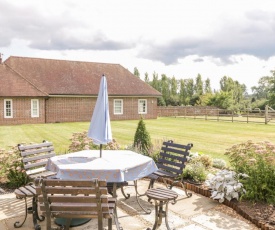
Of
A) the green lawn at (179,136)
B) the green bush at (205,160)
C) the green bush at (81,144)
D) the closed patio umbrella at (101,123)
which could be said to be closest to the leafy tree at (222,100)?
the green lawn at (179,136)

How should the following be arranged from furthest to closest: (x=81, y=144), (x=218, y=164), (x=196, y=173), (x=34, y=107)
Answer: (x=34, y=107)
(x=218, y=164)
(x=81, y=144)
(x=196, y=173)

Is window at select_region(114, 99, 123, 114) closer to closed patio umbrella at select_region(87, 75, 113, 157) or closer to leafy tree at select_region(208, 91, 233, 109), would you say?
leafy tree at select_region(208, 91, 233, 109)

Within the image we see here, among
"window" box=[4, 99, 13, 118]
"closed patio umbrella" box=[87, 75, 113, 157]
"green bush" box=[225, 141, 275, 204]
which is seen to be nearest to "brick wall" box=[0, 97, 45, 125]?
"window" box=[4, 99, 13, 118]

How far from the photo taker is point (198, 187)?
647 cm

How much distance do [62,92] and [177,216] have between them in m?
24.5

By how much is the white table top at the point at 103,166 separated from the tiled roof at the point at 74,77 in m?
23.0

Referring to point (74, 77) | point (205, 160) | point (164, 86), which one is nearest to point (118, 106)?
point (74, 77)

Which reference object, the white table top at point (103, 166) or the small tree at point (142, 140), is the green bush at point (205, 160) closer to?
the small tree at point (142, 140)

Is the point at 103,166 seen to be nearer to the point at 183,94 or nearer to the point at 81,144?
the point at 81,144

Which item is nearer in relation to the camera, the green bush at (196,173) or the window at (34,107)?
the green bush at (196,173)

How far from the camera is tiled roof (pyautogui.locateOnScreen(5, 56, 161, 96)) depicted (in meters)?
28.3

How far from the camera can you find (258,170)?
565cm

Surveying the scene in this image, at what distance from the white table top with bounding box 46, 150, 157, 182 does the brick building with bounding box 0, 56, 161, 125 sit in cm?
2165

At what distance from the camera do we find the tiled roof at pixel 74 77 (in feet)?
92.9
